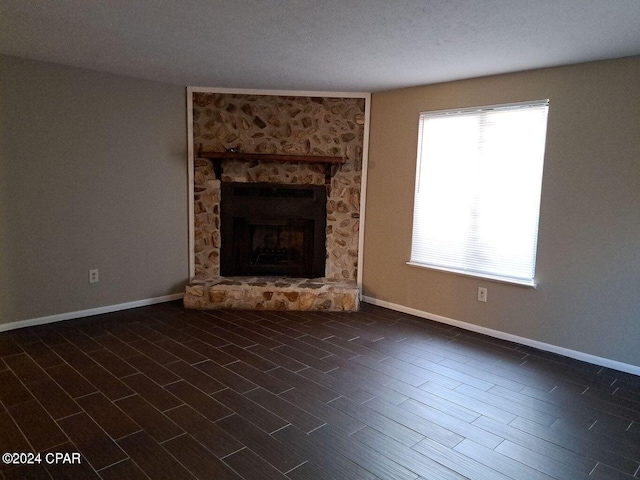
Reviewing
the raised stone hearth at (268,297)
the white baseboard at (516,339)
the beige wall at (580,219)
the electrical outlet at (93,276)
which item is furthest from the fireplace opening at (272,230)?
the beige wall at (580,219)

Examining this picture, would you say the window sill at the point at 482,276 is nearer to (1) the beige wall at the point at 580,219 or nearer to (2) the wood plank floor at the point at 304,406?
(1) the beige wall at the point at 580,219

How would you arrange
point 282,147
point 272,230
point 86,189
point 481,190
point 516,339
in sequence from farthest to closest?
point 272,230 → point 282,147 → point 86,189 → point 481,190 → point 516,339

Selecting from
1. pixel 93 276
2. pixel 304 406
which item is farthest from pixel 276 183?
pixel 304 406

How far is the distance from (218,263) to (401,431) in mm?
3050

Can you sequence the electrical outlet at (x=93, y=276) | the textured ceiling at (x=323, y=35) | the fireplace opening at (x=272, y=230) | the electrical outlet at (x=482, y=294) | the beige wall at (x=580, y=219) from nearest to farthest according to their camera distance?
the textured ceiling at (x=323, y=35), the beige wall at (x=580, y=219), the electrical outlet at (x=482, y=294), the electrical outlet at (x=93, y=276), the fireplace opening at (x=272, y=230)

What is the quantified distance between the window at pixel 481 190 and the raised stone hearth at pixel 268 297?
0.86 m

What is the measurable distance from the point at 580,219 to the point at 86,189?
4247 millimetres

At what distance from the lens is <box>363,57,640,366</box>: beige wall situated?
2994mm

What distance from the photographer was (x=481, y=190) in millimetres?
3758

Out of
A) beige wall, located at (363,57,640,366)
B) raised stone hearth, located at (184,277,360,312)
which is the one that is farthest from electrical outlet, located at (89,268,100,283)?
beige wall, located at (363,57,640,366)

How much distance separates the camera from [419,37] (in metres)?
2.73

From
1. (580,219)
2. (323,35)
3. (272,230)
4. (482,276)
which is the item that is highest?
(323,35)

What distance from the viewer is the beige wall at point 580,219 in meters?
2.99

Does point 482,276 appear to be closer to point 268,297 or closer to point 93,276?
point 268,297
